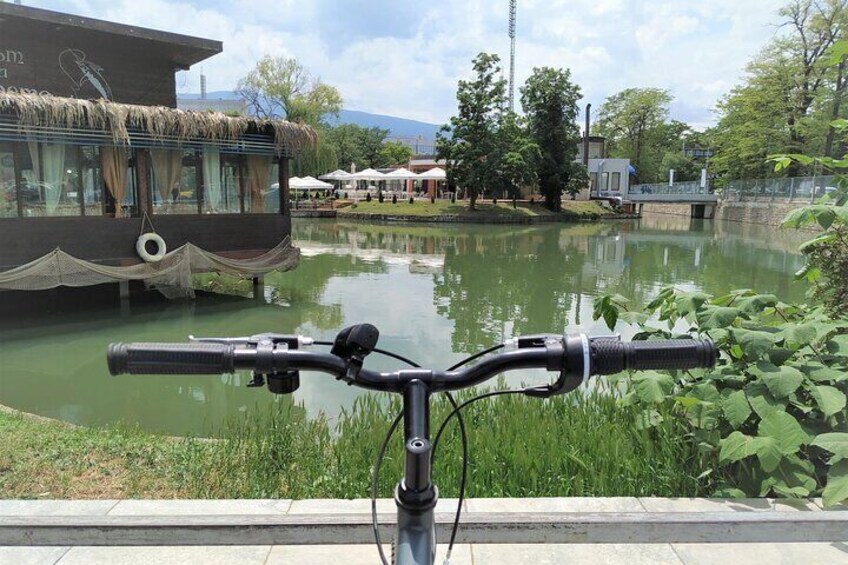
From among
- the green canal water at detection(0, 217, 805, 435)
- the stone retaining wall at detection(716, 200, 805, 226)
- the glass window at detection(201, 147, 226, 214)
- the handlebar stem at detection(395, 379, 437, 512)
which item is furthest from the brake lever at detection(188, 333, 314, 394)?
the stone retaining wall at detection(716, 200, 805, 226)

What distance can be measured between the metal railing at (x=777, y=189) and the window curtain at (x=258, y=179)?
66.0 ft

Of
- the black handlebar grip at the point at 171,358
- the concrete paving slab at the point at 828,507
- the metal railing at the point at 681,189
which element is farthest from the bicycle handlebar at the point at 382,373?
the metal railing at the point at 681,189

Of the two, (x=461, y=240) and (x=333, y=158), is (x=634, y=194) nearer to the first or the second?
(x=333, y=158)

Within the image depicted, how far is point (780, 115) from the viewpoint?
31719 mm

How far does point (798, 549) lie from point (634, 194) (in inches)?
1884

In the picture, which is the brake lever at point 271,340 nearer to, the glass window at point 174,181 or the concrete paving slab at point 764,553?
the concrete paving slab at point 764,553

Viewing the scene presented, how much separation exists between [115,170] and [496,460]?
8.84m

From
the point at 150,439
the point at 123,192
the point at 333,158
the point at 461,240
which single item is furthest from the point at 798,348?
the point at 333,158

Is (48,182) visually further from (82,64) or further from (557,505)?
(557,505)


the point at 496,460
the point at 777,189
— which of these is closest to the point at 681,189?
the point at 777,189

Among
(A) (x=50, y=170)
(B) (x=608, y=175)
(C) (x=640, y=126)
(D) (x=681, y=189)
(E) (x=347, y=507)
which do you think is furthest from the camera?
(C) (x=640, y=126)

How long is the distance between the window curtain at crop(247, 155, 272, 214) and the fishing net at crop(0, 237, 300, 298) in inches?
32.3

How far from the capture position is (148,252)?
33.4 feet

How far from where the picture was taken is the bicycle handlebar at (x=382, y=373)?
125 centimetres
